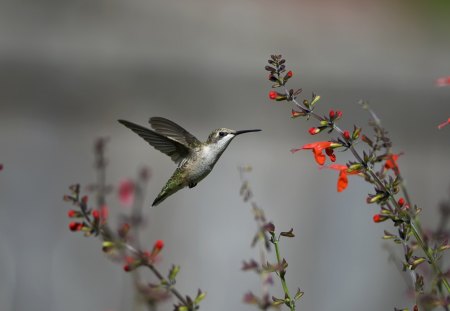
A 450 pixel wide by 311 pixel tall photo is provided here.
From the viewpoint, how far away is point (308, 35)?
575 centimetres

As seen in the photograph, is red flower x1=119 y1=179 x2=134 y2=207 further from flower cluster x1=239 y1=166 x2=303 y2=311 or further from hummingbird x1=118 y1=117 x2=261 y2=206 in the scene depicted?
flower cluster x1=239 y1=166 x2=303 y2=311

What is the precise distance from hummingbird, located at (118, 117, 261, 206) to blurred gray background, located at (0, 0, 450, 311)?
93.0 inches

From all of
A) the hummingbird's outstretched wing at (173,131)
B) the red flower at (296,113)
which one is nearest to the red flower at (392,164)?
the red flower at (296,113)

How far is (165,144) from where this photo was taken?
2.21 meters

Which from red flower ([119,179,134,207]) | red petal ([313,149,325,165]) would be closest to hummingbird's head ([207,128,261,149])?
red flower ([119,179,134,207])

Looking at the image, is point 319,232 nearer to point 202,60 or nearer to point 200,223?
point 200,223

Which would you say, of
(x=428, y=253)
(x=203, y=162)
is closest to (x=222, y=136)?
(x=203, y=162)

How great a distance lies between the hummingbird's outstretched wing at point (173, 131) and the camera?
2.11 metres

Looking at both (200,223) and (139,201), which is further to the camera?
(200,223)

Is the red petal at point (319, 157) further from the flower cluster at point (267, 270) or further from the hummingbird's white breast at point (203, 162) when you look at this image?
the hummingbird's white breast at point (203, 162)

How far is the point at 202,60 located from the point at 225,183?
3.18ft

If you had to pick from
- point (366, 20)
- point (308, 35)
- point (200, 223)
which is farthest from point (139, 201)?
point (366, 20)

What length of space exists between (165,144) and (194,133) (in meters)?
2.83

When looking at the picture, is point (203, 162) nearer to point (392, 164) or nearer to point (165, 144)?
point (165, 144)
